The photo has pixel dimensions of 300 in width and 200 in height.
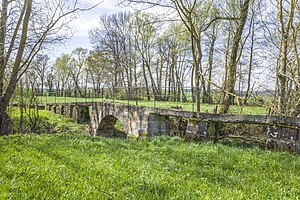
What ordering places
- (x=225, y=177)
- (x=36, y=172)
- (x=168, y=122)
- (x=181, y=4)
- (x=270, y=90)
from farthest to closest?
(x=168, y=122)
(x=181, y=4)
(x=270, y=90)
(x=225, y=177)
(x=36, y=172)

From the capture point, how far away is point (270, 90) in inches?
291

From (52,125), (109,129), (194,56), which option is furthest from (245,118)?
(52,125)

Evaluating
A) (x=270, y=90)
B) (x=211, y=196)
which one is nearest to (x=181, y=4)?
(x=270, y=90)

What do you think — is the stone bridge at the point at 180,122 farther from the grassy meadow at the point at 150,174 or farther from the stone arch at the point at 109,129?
the grassy meadow at the point at 150,174

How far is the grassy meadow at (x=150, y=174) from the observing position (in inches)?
125

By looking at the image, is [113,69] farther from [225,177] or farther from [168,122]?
[225,177]

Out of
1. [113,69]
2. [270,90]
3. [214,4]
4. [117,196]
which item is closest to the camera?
[117,196]

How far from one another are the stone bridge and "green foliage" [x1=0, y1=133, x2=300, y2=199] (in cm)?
74

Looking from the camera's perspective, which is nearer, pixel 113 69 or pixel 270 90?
pixel 270 90

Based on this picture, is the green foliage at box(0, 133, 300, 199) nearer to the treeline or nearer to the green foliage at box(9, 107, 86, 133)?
the treeline

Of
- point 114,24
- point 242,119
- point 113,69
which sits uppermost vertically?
point 114,24

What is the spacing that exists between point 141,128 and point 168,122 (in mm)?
1360

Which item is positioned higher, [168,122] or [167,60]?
[167,60]

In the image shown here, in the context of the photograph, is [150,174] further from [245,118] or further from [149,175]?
[245,118]
